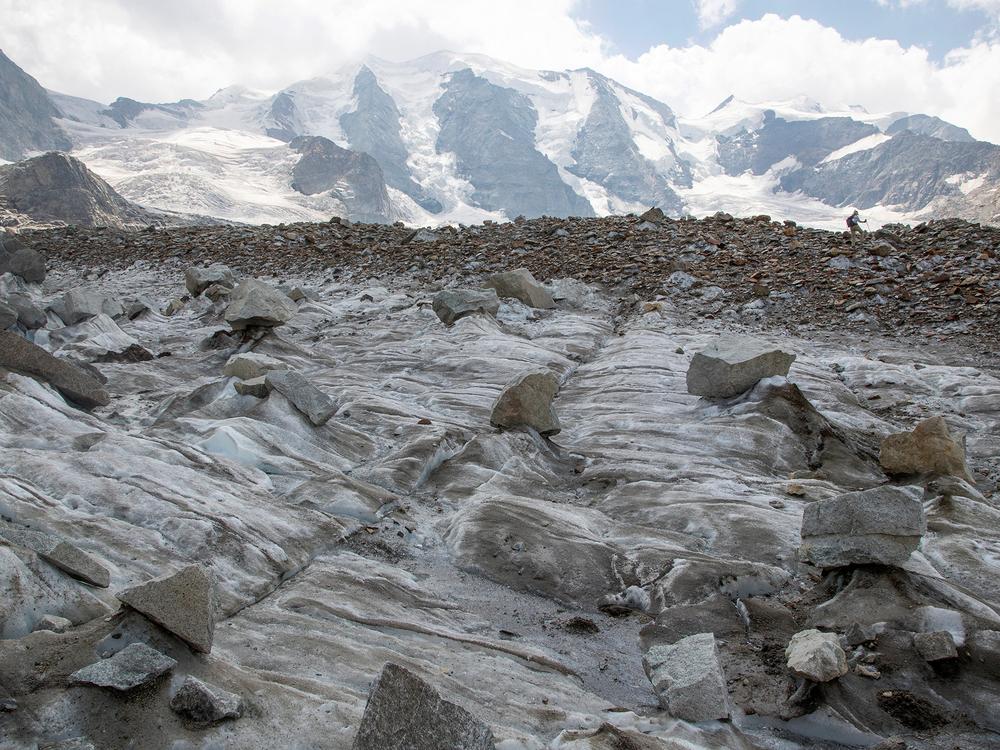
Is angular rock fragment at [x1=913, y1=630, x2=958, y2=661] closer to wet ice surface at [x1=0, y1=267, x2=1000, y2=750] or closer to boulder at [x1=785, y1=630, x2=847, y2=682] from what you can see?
wet ice surface at [x1=0, y1=267, x2=1000, y2=750]

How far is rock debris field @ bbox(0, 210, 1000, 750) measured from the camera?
301 centimetres

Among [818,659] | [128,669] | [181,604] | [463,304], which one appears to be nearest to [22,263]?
[463,304]

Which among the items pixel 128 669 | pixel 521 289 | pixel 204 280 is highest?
pixel 521 289

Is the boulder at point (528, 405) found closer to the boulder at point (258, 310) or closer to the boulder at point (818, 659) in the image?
the boulder at point (818, 659)

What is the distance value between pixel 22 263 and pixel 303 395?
13.9m

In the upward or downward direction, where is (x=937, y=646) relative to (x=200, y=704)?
upward

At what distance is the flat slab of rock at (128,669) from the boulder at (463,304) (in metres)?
9.18

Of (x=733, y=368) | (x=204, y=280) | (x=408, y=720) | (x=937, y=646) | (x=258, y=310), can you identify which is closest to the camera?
(x=408, y=720)

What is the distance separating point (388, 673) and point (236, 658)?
1.09 m

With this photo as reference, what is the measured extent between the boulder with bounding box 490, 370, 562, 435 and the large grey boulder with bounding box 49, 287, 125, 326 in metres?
8.50

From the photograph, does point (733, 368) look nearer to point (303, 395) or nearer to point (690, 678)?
point (303, 395)

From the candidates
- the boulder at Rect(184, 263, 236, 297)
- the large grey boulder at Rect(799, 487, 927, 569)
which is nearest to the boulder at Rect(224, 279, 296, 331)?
the boulder at Rect(184, 263, 236, 297)

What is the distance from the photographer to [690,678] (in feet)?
11.5

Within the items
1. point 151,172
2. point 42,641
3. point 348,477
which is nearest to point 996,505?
point 348,477
